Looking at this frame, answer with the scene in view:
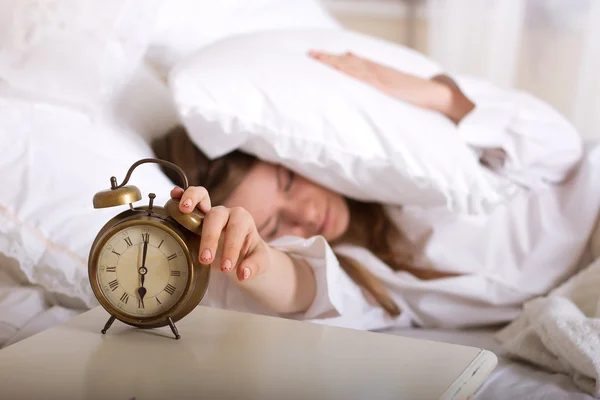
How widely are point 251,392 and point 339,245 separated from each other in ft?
1.93

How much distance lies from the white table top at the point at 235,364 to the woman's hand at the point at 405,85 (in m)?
0.50

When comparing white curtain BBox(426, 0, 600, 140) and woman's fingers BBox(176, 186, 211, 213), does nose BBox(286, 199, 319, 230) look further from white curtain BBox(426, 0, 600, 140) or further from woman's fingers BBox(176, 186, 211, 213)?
white curtain BBox(426, 0, 600, 140)

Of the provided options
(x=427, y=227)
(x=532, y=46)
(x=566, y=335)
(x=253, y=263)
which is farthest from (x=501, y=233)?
(x=532, y=46)

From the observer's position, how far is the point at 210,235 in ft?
1.88

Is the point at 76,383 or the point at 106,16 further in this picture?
the point at 106,16

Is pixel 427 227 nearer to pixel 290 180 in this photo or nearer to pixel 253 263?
pixel 290 180

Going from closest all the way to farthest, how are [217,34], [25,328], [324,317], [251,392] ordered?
[251,392] → [25,328] → [324,317] → [217,34]

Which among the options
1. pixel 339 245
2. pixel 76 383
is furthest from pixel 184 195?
pixel 339 245

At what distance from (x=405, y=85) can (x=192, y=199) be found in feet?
1.89

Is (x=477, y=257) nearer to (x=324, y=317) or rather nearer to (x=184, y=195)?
(x=324, y=317)

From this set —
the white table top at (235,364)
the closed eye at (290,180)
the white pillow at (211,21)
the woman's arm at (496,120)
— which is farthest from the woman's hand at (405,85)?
the white table top at (235,364)

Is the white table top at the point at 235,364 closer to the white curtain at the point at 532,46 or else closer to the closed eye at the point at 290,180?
the closed eye at the point at 290,180

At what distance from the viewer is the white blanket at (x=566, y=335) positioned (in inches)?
27.6

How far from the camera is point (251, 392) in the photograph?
50 centimetres
